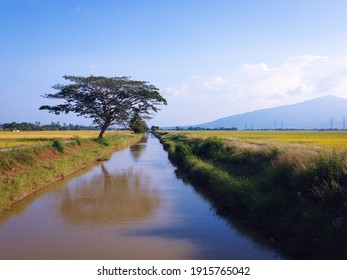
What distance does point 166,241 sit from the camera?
7820 mm

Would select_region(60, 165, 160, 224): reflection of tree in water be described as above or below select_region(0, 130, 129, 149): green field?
below

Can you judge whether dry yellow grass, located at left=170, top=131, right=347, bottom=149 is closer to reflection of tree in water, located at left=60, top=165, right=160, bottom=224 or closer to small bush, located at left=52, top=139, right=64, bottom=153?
reflection of tree in water, located at left=60, top=165, right=160, bottom=224

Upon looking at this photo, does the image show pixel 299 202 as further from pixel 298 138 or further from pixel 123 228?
pixel 298 138

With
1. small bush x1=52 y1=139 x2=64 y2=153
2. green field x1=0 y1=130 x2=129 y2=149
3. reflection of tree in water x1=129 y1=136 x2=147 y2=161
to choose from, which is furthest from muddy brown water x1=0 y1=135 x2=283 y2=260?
reflection of tree in water x1=129 y1=136 x2=147 y2=161

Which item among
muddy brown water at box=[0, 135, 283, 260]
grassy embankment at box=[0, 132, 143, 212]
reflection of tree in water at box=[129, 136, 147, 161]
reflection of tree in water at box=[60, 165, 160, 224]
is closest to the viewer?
muddy brown water at box=[0, 135, 283, 260]

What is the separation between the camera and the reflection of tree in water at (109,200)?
1008 cm

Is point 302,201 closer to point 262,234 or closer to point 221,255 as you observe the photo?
point 262,234

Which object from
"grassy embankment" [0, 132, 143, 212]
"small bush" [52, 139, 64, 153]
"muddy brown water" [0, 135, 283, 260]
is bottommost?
"muddy brown water" [0, 135, 283, 260]

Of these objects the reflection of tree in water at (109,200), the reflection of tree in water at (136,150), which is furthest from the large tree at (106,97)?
the reflection of tree in water at (109,200)

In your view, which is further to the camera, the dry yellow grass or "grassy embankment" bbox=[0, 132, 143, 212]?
the dry yellow grass

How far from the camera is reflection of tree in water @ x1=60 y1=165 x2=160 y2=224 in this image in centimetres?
1008

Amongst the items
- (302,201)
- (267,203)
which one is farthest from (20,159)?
(302,201)

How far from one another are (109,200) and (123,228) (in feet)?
11.8

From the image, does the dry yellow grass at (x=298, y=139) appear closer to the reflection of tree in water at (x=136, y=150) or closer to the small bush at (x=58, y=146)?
the reflection of tree in water at (x=136, y=150)
